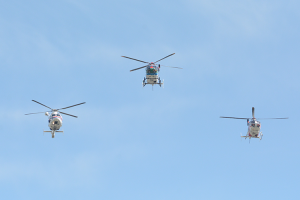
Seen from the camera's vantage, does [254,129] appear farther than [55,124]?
Yes

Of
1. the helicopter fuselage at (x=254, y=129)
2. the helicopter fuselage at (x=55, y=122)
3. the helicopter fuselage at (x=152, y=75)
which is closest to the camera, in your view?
the helicopter fuselage at (x=55, y=122)

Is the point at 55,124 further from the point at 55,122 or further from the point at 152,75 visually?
the point at 152,75

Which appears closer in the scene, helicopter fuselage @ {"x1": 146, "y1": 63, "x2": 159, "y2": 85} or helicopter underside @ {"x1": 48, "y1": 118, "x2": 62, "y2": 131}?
helicopter underside @ {"x1": 48, "y1": 118, "x2": 62, "y2": 131}

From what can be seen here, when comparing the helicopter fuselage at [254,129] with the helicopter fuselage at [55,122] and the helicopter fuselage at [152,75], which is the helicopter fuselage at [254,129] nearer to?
the helicopter fuselage at [152,75]

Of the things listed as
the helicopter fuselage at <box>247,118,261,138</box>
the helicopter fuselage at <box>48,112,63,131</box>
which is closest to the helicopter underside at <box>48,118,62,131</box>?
the helicopter fuselage at <box>48,112,63,131</box>

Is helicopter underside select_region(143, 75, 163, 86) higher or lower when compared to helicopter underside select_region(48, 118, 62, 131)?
higher

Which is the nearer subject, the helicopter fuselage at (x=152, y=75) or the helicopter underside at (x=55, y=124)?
the helicopter underside at (x=55, y=124)

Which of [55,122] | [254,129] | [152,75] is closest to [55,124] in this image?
[55,122]

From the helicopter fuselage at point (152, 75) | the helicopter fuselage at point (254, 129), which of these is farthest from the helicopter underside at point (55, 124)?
the helicopter fuselage at point (254, 129)

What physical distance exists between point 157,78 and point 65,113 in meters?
27.7

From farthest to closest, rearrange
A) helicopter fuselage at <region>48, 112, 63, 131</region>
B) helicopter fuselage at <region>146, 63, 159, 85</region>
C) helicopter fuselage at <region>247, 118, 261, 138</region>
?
helicopter fuselage at <region>146, 63, 159, 85</region>, helicopter fuselage at <region>247, 118, 261, 138</region>, helicopter fuselage at <region>48, 112, 63, 131</region>

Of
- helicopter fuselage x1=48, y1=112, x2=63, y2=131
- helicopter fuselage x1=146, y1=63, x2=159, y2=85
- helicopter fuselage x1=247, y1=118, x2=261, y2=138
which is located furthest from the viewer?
helicopter fuselage x1=146, y1=63, x2=159, y2=85

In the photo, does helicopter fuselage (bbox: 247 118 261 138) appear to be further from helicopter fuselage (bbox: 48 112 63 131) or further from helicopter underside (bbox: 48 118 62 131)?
helicopter underside (bbox: 48 118 62 131)

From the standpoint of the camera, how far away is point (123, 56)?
12444cm
